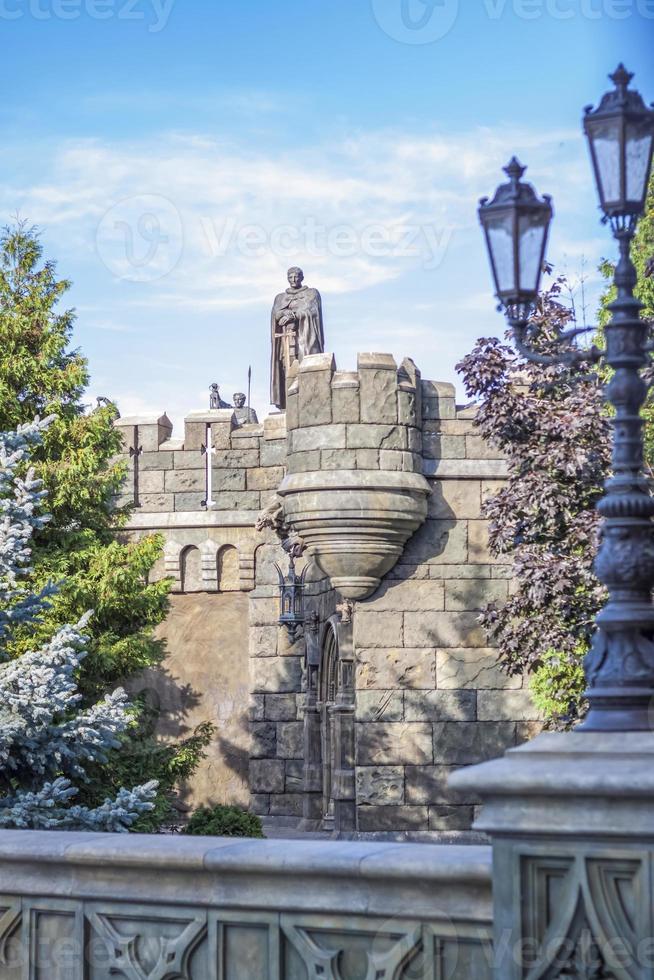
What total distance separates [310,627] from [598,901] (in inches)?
558

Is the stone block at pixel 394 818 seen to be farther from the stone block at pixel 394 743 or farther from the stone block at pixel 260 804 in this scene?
the stone block at pixel 260 804

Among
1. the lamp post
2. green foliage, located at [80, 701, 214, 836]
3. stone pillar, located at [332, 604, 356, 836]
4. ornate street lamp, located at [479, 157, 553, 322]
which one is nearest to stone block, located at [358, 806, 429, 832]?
stone pillar, located at [332, 604, 356, 836]

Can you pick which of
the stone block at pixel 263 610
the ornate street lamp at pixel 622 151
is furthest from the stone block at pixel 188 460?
the ornate street lamp at pixel 622 151

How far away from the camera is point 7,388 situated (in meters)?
14.7

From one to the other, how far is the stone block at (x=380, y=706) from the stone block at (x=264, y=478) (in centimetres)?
548

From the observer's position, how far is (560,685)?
47.1 ft

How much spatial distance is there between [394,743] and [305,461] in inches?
119

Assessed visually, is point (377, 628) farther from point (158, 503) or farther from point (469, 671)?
point (158, 503)

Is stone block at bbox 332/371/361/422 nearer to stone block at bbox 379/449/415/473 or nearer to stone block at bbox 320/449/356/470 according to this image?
stone block at bbox 320/449/356/470

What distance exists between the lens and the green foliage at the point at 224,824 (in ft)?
48.2

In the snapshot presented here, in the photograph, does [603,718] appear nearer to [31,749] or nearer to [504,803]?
[504,803]

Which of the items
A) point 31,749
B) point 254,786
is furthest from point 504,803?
point 254,786

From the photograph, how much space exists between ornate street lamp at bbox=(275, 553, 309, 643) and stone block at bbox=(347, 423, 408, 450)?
12.3 feet

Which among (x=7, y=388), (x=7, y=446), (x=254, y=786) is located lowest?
(x=254, y=786)
